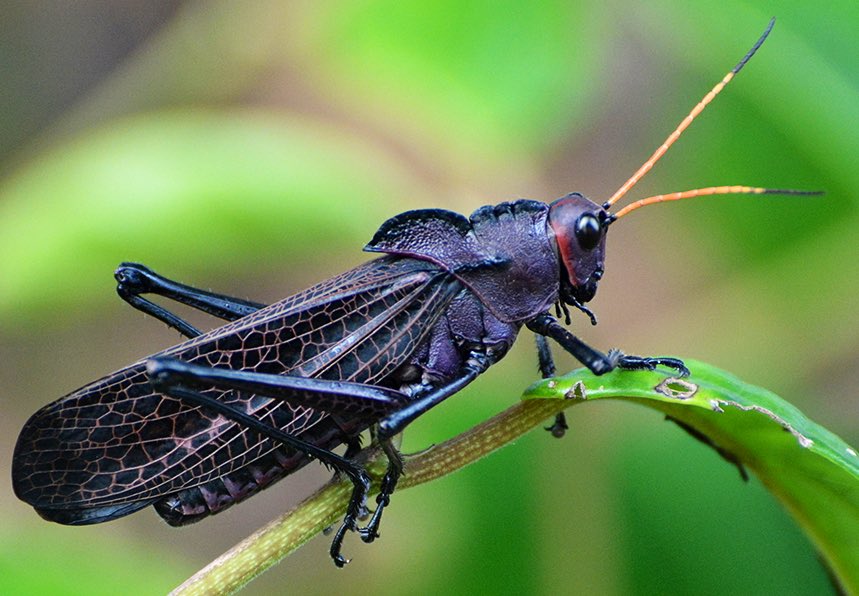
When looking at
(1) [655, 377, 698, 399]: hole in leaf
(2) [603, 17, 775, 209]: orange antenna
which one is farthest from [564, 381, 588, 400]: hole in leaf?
(2) [603, 17, 775, 209]: orange antenna

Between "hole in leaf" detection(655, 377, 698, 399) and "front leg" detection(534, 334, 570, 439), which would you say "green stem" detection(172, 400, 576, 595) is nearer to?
"hole in leaf" detection(655, 377, 698, 399)

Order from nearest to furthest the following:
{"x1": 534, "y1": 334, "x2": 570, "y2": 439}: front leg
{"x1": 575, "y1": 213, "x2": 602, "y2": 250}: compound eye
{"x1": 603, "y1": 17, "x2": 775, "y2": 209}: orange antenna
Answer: {"x1": 603, "y1": 17, "x2": 775, "y2": 209}: orange antenna < {"x1": 575, "y1": 213, "x2": 602, "y2": 250}: compound eye < {"x1": 534, "y1": 334, "x2": 570, "y2": 439}: front leg

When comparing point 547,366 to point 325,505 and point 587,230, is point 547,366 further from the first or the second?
point 325,505

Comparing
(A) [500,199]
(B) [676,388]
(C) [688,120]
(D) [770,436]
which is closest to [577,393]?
(B) [676,388]

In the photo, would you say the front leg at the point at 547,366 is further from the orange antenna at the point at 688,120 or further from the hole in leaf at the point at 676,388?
the hole in leaf at the point at 676,388

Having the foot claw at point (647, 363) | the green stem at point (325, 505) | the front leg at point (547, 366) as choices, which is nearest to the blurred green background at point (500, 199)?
the front leg at point (547, 366)

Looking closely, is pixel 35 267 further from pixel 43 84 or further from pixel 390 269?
pixel 43 84

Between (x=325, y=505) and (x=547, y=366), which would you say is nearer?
(x=325, y=505)
